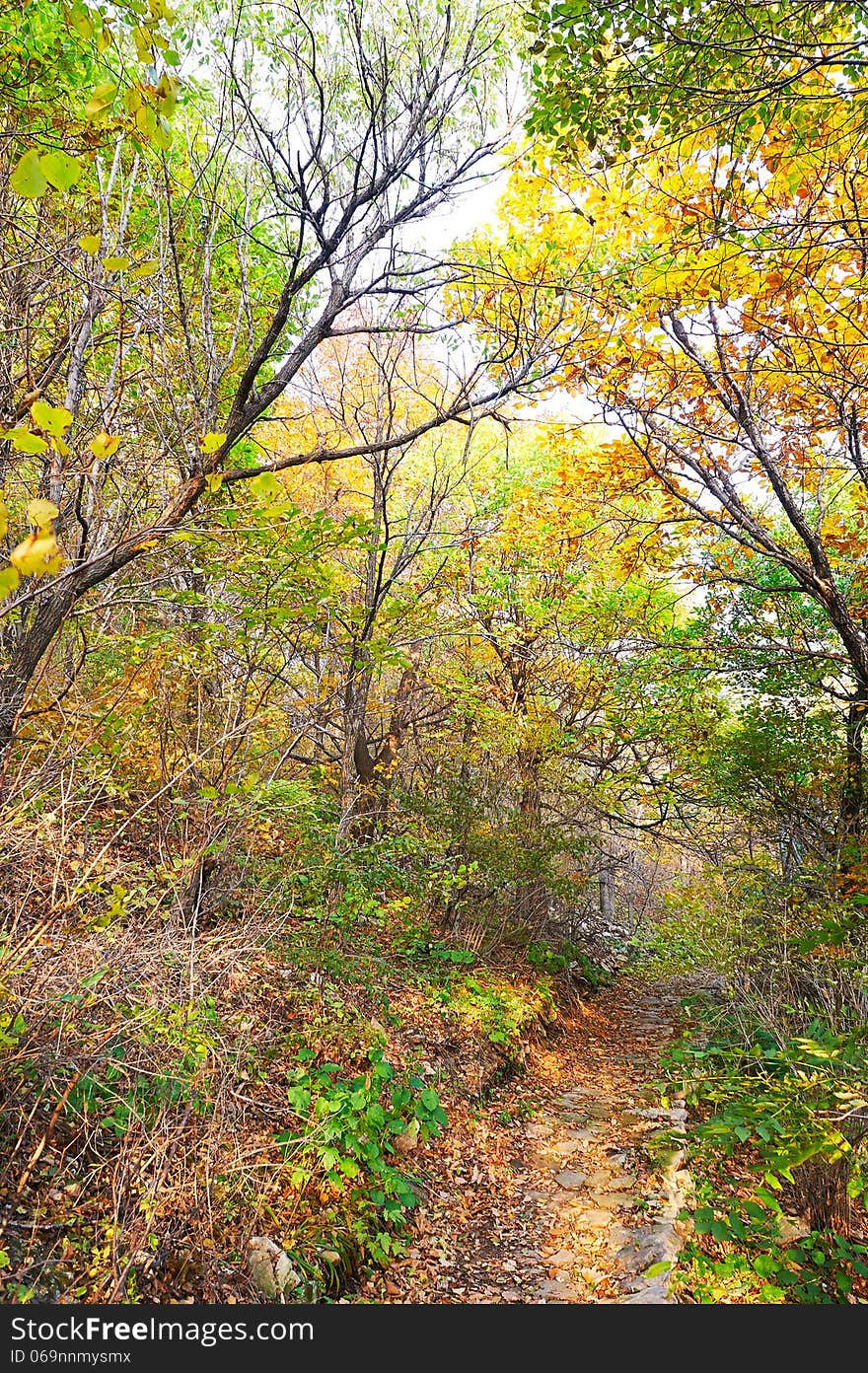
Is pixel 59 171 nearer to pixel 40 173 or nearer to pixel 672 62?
pixel 40 173

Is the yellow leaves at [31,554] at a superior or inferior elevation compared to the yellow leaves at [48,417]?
inferior

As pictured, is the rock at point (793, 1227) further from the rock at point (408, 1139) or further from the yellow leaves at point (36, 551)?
the yellow leaves at point (36, 551)

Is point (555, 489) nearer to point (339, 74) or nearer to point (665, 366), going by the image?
point (665, 366)

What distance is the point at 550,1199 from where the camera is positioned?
445 centimetres

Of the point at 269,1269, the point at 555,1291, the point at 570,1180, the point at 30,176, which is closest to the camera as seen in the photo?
the point at 30,176

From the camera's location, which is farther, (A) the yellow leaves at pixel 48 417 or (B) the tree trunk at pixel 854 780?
(B) the tree trunk at pixel 854 780

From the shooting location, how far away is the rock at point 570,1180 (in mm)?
4582

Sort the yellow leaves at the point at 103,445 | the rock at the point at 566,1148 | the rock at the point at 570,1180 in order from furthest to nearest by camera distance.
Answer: the rock at the point at 566,1148 < the rock at the point at 570,1180 < the yellow leaves at the point at 103,445

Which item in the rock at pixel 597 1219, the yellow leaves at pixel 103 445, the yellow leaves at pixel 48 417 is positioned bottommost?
the rock at pixel 597 1219

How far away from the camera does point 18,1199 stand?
2488 millimetres

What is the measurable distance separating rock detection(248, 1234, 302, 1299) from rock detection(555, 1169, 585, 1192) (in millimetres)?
2344

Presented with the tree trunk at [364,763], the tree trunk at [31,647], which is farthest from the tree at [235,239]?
the tree trunk at [364,763]

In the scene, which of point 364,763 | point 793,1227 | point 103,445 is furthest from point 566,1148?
point 103,445

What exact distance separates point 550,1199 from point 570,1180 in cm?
28
